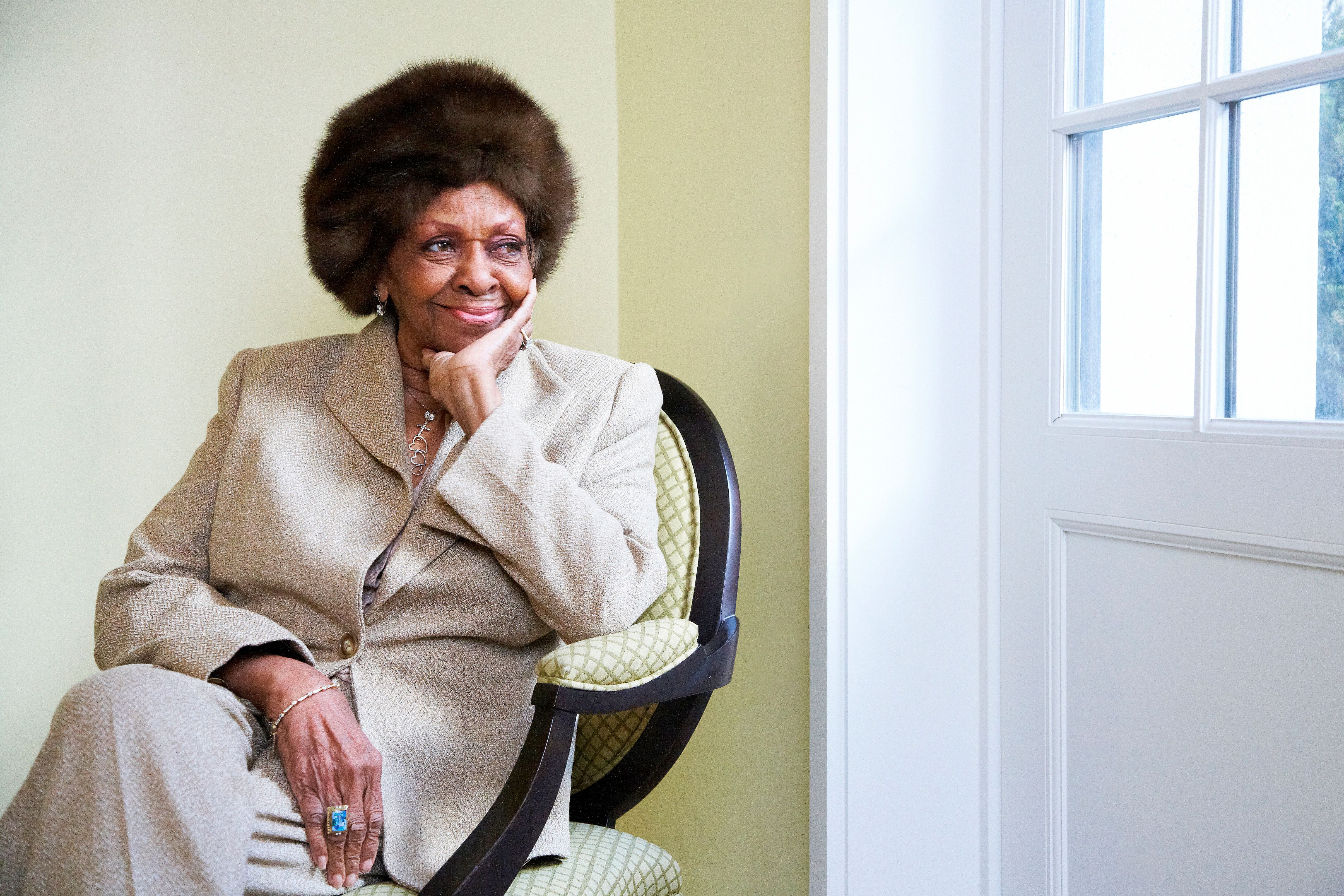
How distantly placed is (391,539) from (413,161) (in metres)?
0.52

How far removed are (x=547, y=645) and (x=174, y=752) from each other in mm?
517

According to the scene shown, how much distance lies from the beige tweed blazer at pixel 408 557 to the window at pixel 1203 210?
705mm

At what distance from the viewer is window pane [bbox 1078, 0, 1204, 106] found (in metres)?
1.37

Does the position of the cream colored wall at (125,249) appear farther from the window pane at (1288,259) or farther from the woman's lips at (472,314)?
the window pane at (1288,259)

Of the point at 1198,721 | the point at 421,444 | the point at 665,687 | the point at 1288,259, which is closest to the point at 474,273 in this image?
the point at 421,444

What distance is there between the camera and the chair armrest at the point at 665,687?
1.08m

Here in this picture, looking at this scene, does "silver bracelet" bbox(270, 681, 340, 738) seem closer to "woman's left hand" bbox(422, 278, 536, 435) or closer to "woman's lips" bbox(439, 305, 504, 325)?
"woman's left hand" bbox(422, 278, 536, 435)

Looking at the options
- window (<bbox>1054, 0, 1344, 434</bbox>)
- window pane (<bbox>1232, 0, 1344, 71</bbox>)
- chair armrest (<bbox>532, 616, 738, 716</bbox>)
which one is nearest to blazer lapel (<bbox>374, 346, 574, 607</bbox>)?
chair armrest (<bbox>532, 616, 738, 716</bbox>)

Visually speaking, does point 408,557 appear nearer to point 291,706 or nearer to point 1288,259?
point 291,706

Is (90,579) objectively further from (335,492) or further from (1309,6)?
(1309,6)

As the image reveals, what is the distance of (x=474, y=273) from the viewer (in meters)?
1.42

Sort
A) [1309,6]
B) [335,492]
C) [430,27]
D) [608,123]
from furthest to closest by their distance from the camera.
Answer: [608,123] < [430,27] < [335,492] < [1309,6]

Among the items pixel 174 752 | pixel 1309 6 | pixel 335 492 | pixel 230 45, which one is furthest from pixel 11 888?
pixel 1309 6

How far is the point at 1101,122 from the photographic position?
4.80 ft
